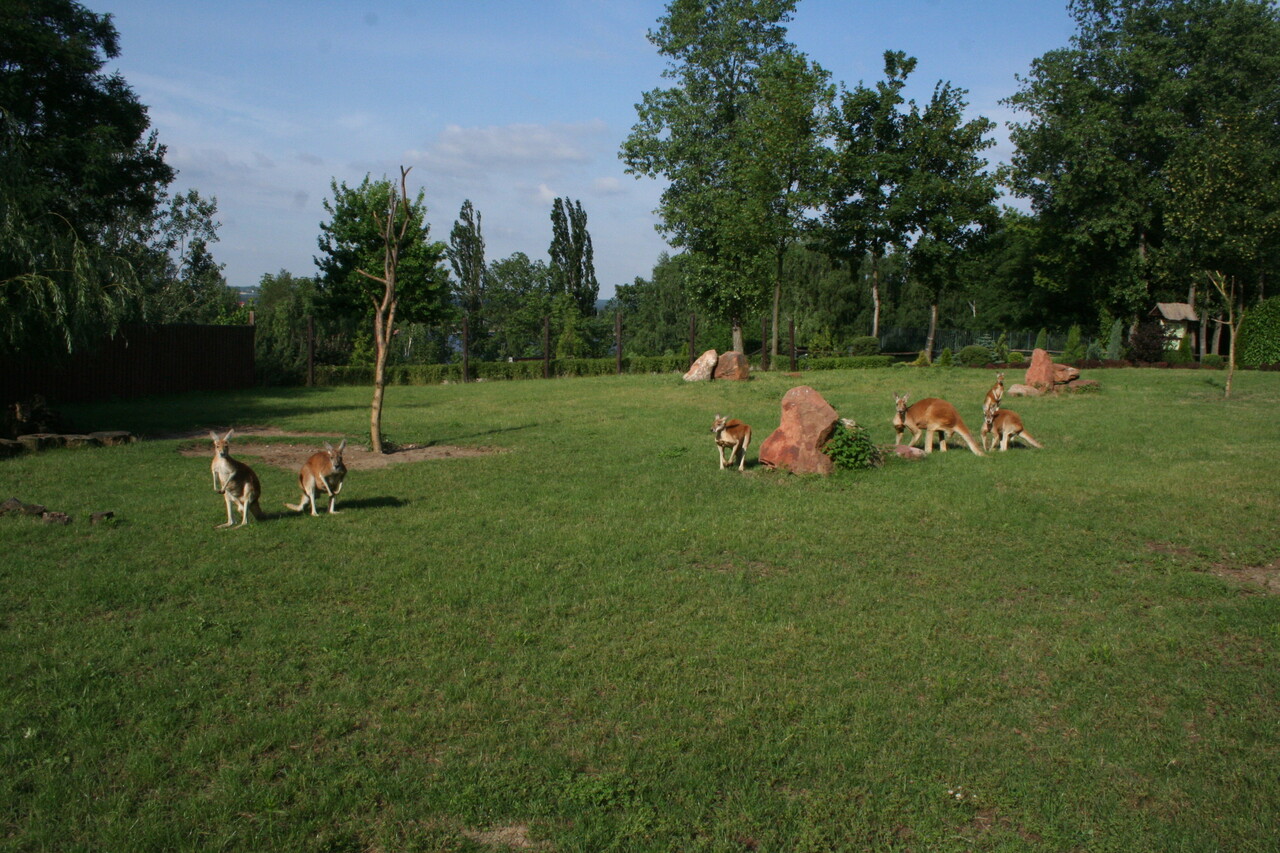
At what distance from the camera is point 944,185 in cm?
4009

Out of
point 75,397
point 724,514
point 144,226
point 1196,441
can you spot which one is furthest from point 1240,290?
point 144,226

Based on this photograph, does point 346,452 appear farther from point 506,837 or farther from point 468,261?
point 468,261

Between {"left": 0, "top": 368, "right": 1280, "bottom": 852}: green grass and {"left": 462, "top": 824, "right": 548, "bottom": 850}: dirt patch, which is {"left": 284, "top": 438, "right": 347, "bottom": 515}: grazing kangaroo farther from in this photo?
{"left": 462, "top": 824, "right": 548, "bottom": 850}: dirt patch

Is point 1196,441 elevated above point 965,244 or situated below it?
below

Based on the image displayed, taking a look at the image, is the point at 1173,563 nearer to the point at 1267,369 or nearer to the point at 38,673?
the point at 38,673

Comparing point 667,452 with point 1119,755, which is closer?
point 1119,755

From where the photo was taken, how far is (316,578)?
23.1 ft

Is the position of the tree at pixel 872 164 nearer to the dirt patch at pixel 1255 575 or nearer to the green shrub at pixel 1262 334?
the green shrub at pixel 1262 334

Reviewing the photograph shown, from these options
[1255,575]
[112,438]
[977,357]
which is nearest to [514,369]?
[977,357]

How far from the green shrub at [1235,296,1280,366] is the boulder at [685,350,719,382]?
21.5 m

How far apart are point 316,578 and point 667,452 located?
709 cm

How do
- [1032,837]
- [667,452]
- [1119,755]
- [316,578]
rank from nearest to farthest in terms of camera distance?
[1032,837], [1119,755], [316,578], [667,452]

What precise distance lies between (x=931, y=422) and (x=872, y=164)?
105 feet

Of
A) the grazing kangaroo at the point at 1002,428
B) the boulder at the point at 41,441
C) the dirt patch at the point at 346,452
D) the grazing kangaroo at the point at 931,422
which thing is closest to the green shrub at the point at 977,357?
the grazing kangaroo at the point at 1002,428
